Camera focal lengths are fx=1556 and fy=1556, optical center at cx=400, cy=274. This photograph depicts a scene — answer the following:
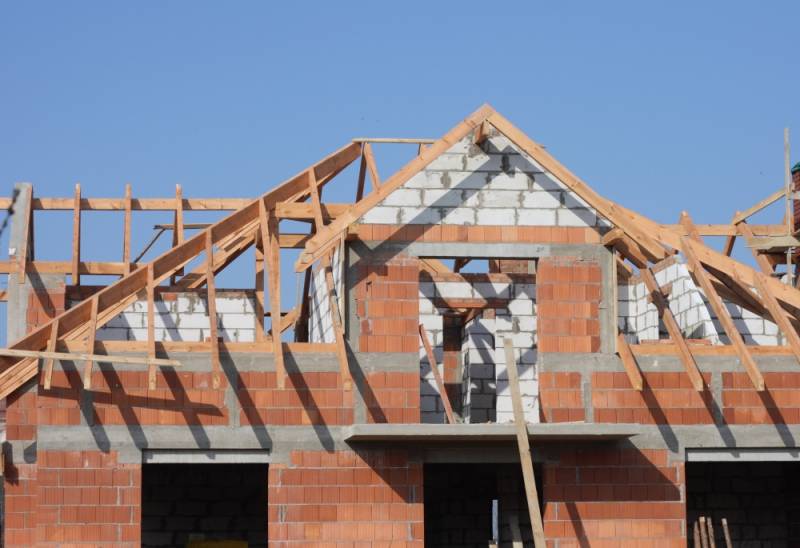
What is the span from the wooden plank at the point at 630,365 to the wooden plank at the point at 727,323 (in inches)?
46.6

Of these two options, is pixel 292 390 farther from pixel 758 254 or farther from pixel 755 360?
pixel 758 254

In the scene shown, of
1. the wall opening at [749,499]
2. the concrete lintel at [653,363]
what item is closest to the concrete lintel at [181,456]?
the concrete lintel at [653,363]

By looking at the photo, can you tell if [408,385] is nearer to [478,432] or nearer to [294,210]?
[478,432]

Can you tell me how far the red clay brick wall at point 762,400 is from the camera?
64.4ft

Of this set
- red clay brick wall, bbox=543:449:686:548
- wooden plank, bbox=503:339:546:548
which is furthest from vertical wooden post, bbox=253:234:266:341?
red clay brick wall, bbox=543:449:686:548

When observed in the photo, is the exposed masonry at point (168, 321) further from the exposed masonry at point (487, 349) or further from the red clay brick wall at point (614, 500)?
the red clay brick wall at point (614, 500)

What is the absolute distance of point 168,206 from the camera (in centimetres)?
2527

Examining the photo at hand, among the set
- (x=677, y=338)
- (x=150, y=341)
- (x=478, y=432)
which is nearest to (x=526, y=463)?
(x=478, y=432)

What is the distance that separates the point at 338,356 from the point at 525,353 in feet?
14.6

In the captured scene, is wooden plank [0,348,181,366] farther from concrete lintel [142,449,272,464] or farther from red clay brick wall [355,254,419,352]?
red clay brick wall [355,254,419,352]

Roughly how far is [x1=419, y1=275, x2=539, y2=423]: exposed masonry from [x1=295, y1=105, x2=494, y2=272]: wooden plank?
396cm

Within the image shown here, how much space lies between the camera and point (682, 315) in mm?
23859

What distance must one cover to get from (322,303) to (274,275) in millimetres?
3441

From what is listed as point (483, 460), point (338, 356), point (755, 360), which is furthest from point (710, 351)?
point (338, 356)
